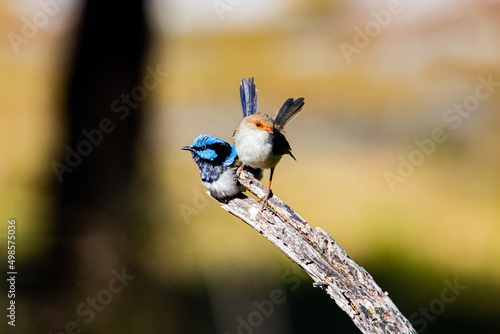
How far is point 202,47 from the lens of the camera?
502 inches

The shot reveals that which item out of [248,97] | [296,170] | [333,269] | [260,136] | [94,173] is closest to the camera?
[333,269]

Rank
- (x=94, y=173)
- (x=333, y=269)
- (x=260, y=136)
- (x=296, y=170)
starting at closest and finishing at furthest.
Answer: (x=333, y=269) → (x=260, y=136) → (x=94, y=173) → (x=296, y=170)

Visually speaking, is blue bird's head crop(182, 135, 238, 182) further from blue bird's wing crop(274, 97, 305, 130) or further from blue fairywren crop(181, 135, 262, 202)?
blue bird's wing crop(274, 97, 305, 130)

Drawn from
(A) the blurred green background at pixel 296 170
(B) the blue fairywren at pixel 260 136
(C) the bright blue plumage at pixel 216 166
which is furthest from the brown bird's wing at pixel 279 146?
(A) the blurred green background at pixel 296 170

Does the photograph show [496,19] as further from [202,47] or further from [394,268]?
[202,47]

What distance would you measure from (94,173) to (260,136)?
97.3 inches

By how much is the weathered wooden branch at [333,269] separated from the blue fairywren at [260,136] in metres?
0.43

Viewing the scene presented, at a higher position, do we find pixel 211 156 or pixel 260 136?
pixel 260 136

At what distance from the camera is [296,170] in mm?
9820

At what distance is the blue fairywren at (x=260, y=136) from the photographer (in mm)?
3426

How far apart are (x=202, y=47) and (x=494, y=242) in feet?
25.9

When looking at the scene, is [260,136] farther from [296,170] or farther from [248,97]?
[296,170]

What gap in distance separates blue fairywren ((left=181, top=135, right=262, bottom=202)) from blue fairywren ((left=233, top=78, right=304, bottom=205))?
0.08 meters

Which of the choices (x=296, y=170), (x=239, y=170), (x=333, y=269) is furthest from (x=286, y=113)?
(x=296, y=170)
